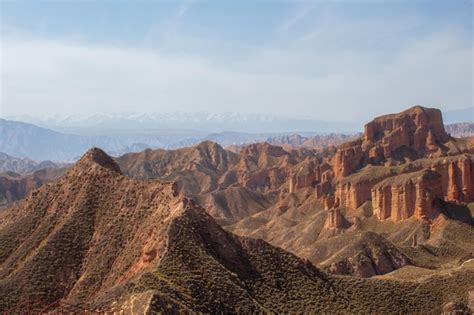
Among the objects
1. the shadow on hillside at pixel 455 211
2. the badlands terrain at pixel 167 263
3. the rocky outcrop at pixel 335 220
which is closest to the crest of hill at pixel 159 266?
the badlands terrain at pixel 167 263

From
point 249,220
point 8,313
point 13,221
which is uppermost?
point 13,221

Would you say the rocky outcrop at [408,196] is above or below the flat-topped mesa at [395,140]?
below

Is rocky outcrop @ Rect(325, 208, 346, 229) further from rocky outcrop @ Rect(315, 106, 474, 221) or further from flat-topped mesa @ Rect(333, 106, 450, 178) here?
flat-topped mesa @ Rect(333, 106, 450, 178)

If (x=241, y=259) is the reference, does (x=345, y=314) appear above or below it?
below

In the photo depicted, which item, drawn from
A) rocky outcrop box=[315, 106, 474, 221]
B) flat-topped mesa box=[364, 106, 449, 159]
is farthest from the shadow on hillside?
flat-topped mesa box=[364, 106, 449, 159]

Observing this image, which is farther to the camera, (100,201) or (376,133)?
(376,133)

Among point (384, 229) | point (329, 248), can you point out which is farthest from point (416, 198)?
point (329, 248)

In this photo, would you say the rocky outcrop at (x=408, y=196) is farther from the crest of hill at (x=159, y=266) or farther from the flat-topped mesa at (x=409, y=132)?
the crest of hill at (x=159, y=266)

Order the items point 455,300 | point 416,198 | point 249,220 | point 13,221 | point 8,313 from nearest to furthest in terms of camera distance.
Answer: point 8,313, point 455,300, point 13,221, point 416,198, point 249,220

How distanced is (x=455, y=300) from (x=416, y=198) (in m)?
63.7

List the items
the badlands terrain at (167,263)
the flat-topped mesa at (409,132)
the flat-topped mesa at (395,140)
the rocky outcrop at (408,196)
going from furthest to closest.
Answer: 1. the flat-topped mesa at (409,132)
2. the flat-topped mesa at (395,140)
3. the rocky outcrop at (408,196)
4. the badlands terrain at (167,263)

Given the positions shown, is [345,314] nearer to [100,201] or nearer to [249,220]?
[100,201]

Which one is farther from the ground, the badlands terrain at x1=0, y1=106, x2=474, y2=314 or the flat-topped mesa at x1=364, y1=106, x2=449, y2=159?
the flat-topped mesa at x1=364, y1=106, x2=449, y2=159

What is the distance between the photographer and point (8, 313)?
5694 centimetres
